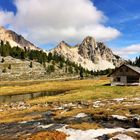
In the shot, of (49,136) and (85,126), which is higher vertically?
(85,126)

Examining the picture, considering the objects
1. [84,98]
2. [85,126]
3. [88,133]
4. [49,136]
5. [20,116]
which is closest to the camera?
[49,136]

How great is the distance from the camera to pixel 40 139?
2938 cm

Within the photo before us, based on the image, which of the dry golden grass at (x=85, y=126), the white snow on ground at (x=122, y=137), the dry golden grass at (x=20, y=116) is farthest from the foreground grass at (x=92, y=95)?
the white snow on ground at (x=122, y=137)

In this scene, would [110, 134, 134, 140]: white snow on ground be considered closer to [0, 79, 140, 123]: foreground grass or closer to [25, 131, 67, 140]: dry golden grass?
[25, 131, 67, 140]: dry golden grass

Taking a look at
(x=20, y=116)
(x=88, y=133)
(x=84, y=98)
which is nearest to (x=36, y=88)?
(x=84, y=98)

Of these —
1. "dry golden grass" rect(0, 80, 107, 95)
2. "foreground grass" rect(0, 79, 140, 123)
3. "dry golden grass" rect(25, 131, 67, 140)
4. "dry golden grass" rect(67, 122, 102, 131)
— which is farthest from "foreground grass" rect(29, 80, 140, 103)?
"dry golden grass" rect(25, 131, 67, 140)

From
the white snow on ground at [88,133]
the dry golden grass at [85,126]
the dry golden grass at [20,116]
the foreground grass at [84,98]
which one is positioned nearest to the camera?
the white snow on ground at [88,133]

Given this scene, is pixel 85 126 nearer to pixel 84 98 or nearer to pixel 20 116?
pixel 20 116

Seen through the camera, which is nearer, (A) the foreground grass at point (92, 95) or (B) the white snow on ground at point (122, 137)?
(B) the white snow on ground at point (122, 137)

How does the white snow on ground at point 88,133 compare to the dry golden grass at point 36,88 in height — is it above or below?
below

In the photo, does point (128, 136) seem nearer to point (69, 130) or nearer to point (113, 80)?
point (69, 130)

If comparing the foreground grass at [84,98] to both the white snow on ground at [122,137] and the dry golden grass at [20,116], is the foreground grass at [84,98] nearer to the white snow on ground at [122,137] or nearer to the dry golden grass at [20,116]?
the dry golden grass at [20,116]

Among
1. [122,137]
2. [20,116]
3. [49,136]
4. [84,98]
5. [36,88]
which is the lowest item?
[20,116]

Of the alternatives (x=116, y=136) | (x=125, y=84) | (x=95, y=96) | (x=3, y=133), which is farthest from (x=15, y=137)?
(x=125, y=84)
